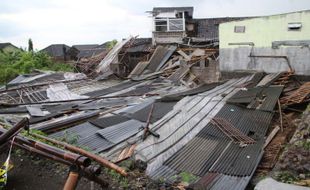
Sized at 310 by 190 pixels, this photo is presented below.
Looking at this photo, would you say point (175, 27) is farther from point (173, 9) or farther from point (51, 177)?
point (51, 177)

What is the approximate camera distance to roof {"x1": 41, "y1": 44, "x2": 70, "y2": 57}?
44.2 m

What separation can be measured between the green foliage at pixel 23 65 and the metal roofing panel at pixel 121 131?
2066 cm

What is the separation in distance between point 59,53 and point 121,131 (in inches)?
1532

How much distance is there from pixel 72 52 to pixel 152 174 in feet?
125

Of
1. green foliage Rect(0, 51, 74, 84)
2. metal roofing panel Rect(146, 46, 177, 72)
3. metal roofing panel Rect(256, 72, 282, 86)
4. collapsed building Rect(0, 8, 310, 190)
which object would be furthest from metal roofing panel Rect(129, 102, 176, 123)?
green foliage Rect(0, 51, 74, 84)

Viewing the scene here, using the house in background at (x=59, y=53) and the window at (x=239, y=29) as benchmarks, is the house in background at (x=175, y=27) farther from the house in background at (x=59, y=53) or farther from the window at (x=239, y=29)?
the house in background at (x=59, y=53)

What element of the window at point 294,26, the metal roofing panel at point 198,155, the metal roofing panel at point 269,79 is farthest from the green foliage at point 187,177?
the window at point 294,26

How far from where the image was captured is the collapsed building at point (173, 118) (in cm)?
666

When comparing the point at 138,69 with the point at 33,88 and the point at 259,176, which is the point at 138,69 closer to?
the point at 33,88

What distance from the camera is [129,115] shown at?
10.3 m

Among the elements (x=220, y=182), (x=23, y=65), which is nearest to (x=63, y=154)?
(x=220, y=182)

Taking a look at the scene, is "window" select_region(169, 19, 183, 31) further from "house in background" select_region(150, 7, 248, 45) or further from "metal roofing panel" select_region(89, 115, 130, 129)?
"metal roofing panel" select_region(89, 115, 130, 129)

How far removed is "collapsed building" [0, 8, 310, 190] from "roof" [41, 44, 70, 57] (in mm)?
27080

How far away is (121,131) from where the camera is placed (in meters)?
8.74
